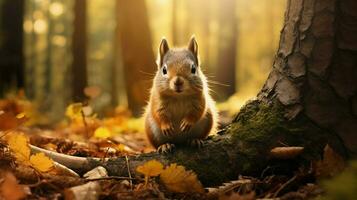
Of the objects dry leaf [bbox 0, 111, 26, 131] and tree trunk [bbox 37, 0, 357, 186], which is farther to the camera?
tree trunk [bbox 37, 0, 357, 186]

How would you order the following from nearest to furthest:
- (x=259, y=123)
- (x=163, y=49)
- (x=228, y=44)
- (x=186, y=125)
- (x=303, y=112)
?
(x=303, y=112) → (x=259, y=123) → (x=186, y=125) → (x=163, y=49) → (x=228, y=44)

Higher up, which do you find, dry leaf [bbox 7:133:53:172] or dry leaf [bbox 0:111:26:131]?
dry leaf [bbox 0:111:26:131]

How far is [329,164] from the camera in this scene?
294 centimetres

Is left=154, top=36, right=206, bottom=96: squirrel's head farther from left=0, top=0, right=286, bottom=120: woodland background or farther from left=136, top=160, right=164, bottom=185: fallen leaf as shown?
left=136, top=160, right=164, bottom=185: fallen leaf

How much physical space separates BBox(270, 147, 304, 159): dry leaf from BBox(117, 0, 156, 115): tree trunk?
18.3 feet

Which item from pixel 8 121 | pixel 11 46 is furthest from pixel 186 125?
pixel 11 46

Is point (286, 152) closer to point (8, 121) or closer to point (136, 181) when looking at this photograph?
point (136, 181)

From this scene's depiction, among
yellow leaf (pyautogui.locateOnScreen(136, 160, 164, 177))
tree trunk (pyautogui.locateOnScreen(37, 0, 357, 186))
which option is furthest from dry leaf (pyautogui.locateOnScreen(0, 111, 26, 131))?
yellow leaf (pyautogui.locateOnScreen(136, 160, 164, 177))

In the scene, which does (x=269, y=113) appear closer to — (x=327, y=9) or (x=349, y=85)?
(x=349, y=85)

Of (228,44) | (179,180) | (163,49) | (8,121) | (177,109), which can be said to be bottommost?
(228,44)

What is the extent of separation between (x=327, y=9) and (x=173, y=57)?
44.7 inches

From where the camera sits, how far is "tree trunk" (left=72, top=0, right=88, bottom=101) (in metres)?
9.68

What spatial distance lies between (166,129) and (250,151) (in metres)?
0.62

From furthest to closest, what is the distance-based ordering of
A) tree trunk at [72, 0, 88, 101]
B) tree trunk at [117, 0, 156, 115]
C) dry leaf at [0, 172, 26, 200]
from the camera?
tree trunk at [72, 0, 88, 101], tree trunk at [117, 0, 156, 115], dry leaf at [0, 172, 26, 200]
